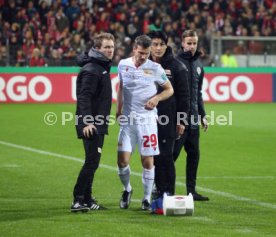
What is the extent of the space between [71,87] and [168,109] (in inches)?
A: 806

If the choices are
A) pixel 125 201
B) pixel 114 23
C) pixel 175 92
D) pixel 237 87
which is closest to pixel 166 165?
pixel 125 201

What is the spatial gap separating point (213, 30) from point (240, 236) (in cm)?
2593

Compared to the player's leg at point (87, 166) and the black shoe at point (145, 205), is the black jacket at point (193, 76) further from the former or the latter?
the player's leg at point (87, 166)

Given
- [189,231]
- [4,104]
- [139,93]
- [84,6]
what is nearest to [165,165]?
[139,93]

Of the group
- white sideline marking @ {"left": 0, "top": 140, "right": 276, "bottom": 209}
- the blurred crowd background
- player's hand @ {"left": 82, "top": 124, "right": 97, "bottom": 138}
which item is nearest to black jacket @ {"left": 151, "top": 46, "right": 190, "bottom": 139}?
player's hand @ {"left": 82, "top": 124, "right": 97, "bottom": 138}

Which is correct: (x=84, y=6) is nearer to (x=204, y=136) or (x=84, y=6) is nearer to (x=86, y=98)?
(x=204, y=136)

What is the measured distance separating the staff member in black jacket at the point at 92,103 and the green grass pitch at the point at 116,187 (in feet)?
1.27

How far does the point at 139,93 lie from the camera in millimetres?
9898

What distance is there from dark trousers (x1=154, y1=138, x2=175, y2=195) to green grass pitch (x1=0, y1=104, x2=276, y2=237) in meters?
0.43

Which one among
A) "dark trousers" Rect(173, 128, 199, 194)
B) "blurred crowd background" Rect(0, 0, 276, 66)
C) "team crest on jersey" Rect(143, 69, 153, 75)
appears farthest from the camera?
"blurred crowd background" Rect(0, 0, 276, 66)

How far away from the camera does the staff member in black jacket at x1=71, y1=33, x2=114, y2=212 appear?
31.6 ft

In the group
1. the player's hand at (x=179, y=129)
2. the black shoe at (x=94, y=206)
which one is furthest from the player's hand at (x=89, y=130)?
the player's hand at (x=179, y=129)

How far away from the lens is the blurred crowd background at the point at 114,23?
3067 cm

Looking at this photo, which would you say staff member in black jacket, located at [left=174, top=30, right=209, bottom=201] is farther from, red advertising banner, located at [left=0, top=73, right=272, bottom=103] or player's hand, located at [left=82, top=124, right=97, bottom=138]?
red advertising banner, located at [left=0, top=73, right=272, bottom=103]
